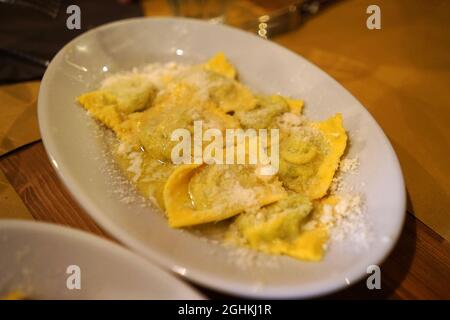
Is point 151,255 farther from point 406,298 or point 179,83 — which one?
point 179,83

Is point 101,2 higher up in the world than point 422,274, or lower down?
higher up

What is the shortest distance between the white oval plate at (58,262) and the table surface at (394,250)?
0.53ft

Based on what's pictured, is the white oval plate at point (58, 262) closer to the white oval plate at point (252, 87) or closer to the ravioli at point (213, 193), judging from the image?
the white oval plate at point (252, 87)

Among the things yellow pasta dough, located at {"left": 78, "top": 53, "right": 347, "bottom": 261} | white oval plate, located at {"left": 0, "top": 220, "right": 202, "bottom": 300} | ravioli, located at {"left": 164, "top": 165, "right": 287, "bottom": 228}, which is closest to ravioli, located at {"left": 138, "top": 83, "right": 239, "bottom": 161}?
yellow pasta dough, located at {"left": 78, "top": 53, "right": 347, "bottom": 261}

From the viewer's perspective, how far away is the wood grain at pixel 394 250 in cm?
113

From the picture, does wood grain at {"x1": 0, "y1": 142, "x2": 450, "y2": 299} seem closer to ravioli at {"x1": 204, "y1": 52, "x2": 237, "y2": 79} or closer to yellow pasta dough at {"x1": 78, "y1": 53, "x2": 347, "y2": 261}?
yellow pasta dough at {"x1": 78, "y1": 53, "x2": 347, "y2": 261}

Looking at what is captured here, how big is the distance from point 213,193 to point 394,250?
57cm

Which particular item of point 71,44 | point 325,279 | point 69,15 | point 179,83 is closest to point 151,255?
point 325,279

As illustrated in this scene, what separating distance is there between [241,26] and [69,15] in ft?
2.88

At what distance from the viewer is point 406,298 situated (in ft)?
3.66

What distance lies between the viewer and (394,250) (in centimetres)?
122

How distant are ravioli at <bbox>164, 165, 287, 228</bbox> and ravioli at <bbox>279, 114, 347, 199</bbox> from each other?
78 mm

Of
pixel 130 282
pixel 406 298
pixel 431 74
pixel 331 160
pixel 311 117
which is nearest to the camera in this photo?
pixel 130 282

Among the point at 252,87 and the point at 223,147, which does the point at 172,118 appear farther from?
the point at 252,87
